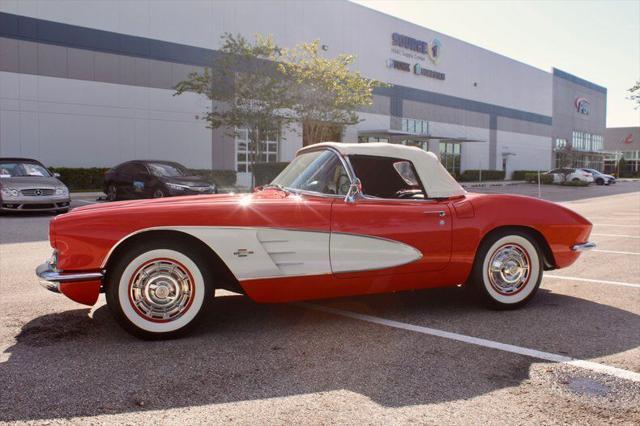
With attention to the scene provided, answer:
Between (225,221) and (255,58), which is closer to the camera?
(225,221)

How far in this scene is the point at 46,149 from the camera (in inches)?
931

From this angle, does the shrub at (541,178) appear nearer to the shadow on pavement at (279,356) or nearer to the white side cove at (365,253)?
the shadow on pavement at (279,356)

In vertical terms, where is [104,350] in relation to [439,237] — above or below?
below

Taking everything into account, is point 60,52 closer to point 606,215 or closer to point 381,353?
point 606,215

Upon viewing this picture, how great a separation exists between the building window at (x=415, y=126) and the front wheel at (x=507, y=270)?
37.3 m

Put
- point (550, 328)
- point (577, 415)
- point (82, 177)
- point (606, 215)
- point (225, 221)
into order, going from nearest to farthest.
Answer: point (577, 415) < point (225, 221) < point (550, 328) < point (606, 215) < point (82, 177)

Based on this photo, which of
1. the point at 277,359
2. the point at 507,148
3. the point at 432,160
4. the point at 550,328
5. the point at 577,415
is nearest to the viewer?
the point at 577,415

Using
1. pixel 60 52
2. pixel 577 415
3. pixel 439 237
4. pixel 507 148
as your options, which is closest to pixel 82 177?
pixel 60 52

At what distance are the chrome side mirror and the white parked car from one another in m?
44.6

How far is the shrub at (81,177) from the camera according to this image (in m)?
22.5

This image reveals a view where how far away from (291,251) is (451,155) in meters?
45.3

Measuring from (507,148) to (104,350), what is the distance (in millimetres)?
55520

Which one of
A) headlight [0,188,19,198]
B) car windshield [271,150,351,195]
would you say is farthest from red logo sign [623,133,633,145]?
car windshield [271,150,351,195]

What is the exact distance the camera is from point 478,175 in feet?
157
